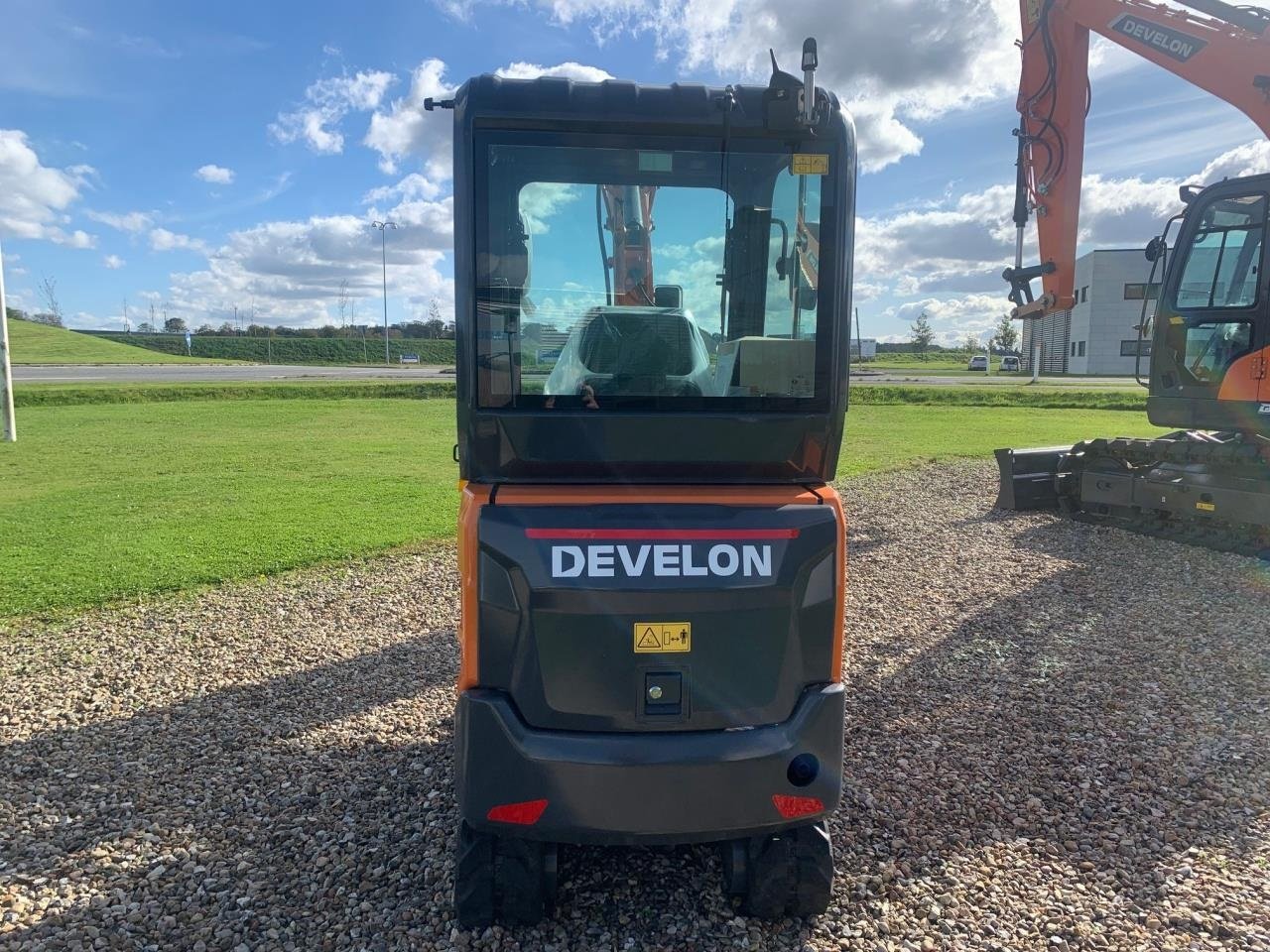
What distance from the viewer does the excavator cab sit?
2.70 metres

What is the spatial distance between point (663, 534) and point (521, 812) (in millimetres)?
992

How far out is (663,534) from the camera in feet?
8.94

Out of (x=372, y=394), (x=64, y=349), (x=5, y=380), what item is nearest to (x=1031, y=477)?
(x=5, y=380)

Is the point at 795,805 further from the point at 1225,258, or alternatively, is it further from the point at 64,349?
the point at 64,349

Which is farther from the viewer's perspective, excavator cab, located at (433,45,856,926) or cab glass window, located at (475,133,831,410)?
cab glass window, located at (475,133,831,410)

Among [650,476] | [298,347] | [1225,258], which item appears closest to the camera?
[650,476]

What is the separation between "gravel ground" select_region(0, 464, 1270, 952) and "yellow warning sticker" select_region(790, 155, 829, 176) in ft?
Answer: 8.52

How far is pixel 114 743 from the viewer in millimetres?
4379

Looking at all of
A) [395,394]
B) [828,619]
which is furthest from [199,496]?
[395,394]

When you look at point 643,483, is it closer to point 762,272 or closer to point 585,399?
point 585,399

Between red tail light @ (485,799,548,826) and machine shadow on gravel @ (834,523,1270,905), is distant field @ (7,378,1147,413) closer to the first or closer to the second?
machine shadow on gravel @ (834,523,1270,905)

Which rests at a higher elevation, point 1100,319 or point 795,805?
point 1100,319

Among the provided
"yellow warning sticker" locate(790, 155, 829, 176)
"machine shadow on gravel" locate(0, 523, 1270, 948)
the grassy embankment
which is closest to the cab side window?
"machine shadow on gravel" locate(0, 523, 1270, 948)

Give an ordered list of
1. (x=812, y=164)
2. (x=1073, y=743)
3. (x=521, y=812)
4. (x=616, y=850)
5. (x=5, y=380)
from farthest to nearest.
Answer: (x=5, y=380)
(x=1073, y=743)
(x=616, y=850)
(x=812, y=164)
(x=521, y=812)
